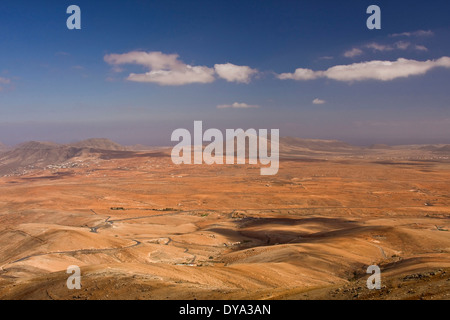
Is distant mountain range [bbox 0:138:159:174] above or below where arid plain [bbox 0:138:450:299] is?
above

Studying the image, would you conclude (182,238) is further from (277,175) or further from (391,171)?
(391,171)

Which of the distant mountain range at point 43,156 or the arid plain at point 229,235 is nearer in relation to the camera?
the arid plain at point 229,235

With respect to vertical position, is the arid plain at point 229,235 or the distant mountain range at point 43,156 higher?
the distant mountain range at point 43,156

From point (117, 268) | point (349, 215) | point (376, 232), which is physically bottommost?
point (349, 215)

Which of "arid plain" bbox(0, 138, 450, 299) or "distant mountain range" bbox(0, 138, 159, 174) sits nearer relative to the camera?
"arid plain" bbox(0, 138, 450, 299)

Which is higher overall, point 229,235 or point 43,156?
point 43,156

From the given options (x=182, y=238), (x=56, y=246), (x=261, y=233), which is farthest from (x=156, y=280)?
(x=261, y=233)

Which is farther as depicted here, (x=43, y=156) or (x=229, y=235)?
(x=43, y=156)

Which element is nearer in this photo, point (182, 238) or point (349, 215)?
point (182, 238)
